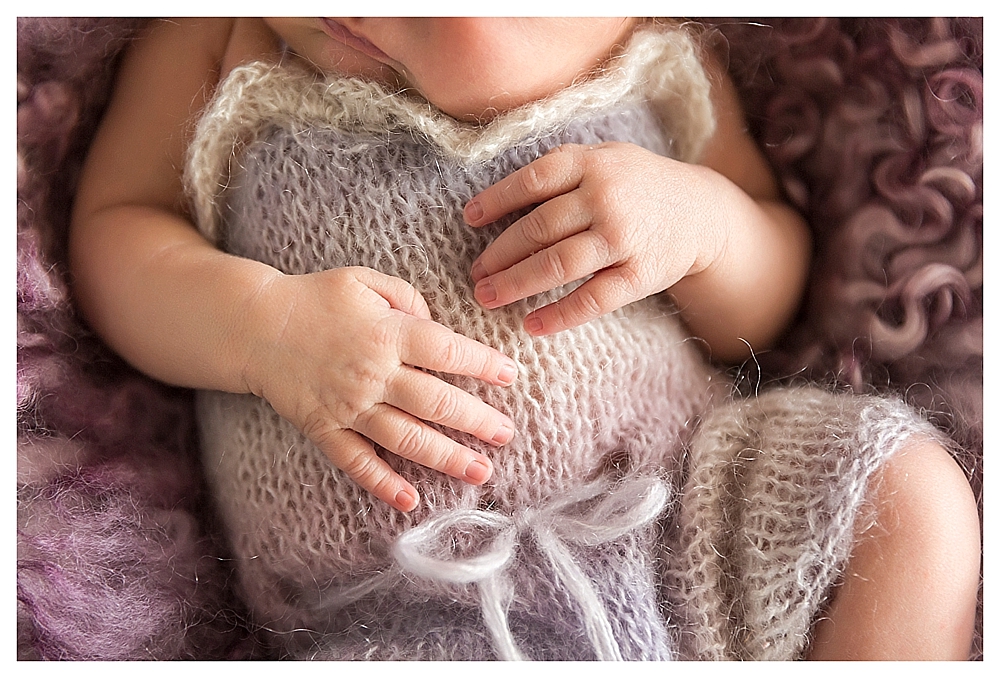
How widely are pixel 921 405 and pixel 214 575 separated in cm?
69

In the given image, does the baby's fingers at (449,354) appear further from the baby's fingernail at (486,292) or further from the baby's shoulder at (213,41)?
the baby's shoulder at (213,41)

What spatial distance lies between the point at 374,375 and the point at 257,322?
109mm

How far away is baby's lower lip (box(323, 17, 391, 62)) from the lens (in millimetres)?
699

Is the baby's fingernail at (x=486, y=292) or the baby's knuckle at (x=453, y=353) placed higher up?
the baby's fingernail at (x=486, y=292)

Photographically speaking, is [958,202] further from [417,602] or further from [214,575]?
[214,575]

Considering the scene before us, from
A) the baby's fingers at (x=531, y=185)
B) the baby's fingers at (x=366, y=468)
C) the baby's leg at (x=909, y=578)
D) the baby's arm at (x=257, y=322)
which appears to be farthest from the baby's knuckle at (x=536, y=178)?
the baby's leg at (x=909, y=578)

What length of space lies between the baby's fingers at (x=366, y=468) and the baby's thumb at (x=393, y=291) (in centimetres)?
11

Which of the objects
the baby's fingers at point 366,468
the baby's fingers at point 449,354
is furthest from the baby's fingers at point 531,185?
the baby's fingers at point 366,468

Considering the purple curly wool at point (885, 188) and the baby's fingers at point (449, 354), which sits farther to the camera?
the purple curly wool at point (885, 188)

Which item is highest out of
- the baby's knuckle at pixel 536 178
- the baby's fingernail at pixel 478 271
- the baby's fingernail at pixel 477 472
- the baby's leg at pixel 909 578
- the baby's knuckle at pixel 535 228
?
the baby's knuckle at pixel 536 178

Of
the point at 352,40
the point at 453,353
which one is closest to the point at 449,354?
the point at 453,353

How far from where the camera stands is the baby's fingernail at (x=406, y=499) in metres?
0.67

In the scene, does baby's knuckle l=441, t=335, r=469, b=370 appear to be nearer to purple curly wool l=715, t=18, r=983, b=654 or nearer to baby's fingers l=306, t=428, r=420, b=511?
baby's fingers l=306, t=428, r=420, b=511

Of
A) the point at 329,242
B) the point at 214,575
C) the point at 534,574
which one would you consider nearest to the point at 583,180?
the point at 329,242
